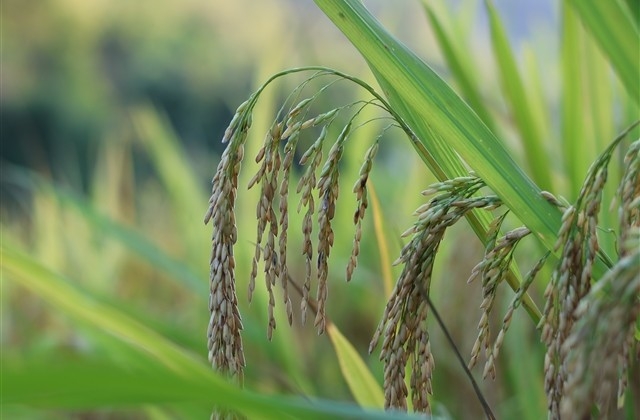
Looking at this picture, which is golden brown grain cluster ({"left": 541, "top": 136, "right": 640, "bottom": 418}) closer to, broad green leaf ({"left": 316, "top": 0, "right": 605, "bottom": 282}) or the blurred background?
broad green leaf ({"left": 316, "top": 0, "right": 605, "bottom": 282})

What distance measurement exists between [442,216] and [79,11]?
11.1m

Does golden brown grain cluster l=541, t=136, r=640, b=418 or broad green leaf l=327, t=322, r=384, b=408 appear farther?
broad green leaf l=327, t=322, r=384, b=408

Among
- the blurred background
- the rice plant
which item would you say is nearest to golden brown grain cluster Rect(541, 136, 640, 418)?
the rice plant

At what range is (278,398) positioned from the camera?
326mm

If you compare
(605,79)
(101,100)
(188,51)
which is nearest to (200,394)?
(605,79)

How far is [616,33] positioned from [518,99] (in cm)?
24

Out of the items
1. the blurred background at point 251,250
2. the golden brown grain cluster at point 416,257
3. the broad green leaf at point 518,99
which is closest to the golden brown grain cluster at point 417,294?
the golden brown grain cluster at point 416,257

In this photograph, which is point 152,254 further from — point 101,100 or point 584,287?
point 101,100

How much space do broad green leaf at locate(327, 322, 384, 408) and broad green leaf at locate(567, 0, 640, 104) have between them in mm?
294

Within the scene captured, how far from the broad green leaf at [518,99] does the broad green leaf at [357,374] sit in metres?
0.28

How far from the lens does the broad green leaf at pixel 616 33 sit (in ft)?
2.06

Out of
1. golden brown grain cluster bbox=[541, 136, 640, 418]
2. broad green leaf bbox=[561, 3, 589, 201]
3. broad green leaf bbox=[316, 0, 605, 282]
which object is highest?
broad green leaf bbox=[561, 3, 589, 201]

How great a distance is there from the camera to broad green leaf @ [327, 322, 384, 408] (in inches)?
25.2

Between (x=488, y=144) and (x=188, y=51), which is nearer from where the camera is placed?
(x=488, y=144)
